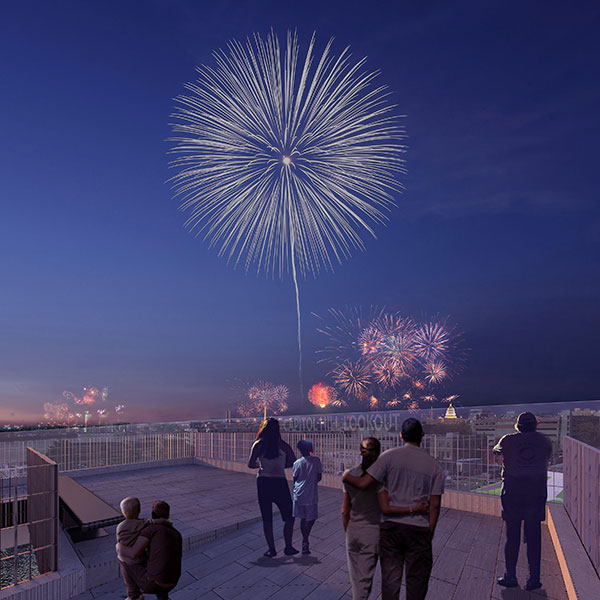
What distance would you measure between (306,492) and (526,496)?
2827 mm

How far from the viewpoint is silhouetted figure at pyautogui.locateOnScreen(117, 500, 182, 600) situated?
11.9 ft

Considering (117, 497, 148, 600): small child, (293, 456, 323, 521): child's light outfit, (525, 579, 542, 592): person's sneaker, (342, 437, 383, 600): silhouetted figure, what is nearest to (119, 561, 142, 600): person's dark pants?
(117, 497, 148, 600): small child

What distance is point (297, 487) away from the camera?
6.25m

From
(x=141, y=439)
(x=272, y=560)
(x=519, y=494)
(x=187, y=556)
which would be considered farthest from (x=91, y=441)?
(x=519, y=494)

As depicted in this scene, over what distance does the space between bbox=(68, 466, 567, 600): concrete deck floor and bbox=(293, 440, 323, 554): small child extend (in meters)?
0.44

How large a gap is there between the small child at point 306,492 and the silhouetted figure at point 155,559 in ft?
8.83

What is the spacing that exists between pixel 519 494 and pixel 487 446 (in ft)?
13.4

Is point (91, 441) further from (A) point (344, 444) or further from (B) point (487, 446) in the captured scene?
(B) point (487, 446)

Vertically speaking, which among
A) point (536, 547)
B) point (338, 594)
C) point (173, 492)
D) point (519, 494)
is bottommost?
point (173, 492)

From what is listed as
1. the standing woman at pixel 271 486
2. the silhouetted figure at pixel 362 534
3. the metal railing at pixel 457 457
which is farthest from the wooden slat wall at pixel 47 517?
the metal railing at pixel 457 457

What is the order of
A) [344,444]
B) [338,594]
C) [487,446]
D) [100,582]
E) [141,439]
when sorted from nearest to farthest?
[338,594], [100,582], [487,446], [344,444], [141,439]

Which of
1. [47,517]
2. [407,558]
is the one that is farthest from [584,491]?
[47,517]

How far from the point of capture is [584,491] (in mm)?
5289

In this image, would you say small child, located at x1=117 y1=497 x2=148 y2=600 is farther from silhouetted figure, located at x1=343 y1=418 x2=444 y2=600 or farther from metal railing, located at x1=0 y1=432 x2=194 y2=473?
metal railing, located at x1=0 y1=432 x2=194 y2=473
